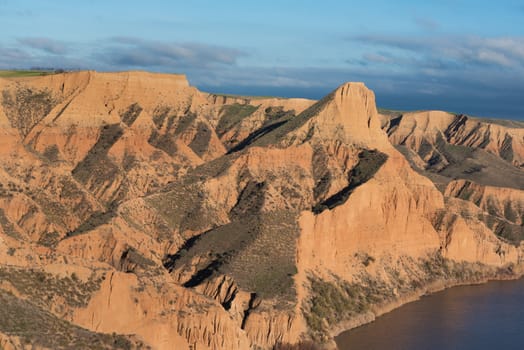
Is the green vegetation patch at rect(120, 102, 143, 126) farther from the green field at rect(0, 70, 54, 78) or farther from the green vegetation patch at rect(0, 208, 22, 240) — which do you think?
the green vegetation patch at rect(0, 208, 22, 240)

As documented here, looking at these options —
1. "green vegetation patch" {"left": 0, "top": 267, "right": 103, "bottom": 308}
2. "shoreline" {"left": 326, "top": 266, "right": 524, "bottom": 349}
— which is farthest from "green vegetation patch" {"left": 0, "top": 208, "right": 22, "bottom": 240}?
"shoreline" {"left": 326, "top": 266, "right": 524, "bottom": 349}

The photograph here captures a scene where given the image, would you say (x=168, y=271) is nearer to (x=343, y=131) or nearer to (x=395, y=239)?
(x=395, y=239)

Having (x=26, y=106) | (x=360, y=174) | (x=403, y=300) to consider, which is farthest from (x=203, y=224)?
(x=26, y=106)

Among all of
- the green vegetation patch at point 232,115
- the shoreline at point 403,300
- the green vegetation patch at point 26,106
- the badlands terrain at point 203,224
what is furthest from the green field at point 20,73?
the shoreline at point 403,300

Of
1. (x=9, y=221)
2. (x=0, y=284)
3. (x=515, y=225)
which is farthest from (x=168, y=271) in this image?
(x=515, y=225)

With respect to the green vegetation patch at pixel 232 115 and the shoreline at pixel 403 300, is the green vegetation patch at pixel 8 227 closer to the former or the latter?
the shoreline at pixel 403 300

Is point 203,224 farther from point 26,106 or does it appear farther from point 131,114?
point 26,106
